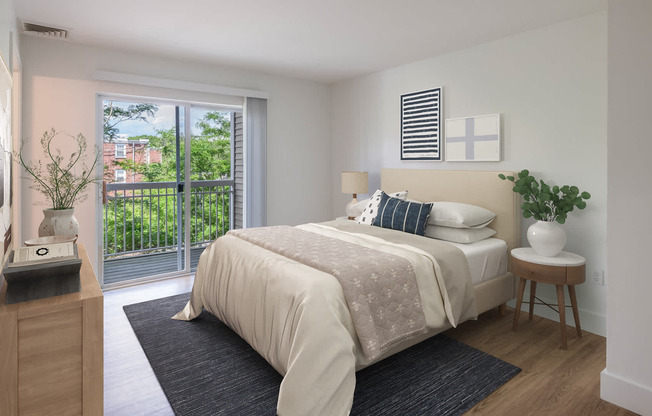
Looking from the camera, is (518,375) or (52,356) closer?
(52,356)

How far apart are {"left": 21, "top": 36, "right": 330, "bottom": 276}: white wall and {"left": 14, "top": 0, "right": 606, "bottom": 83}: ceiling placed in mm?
200

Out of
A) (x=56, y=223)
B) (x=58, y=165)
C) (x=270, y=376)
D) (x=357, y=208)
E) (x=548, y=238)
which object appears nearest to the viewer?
(x=270, y=376)

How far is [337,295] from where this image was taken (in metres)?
2.00

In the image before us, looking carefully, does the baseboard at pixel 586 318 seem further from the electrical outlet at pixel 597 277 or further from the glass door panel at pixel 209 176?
the glass door panel at pixel 209 176

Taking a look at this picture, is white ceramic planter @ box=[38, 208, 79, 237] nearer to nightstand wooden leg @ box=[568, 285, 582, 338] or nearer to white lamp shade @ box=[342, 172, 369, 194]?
white lamp shade @ box=[342, 172, 369, 194]

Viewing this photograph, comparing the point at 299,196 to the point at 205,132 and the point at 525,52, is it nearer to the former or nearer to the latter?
the point at 205,132

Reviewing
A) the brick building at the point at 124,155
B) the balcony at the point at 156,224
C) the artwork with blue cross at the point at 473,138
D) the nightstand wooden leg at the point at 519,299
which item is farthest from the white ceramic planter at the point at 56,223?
the artwork with blue cross at the point at 473,138

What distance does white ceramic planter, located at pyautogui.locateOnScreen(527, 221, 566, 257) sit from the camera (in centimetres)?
273

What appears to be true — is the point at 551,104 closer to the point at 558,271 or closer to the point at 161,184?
the point at 558,271

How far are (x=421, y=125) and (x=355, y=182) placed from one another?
0.99 m

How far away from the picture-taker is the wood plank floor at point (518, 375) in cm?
199

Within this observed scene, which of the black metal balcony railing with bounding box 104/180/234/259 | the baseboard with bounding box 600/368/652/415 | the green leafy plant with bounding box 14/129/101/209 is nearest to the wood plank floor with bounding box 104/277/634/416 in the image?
the baseboard with bounding box 600/368/652/415

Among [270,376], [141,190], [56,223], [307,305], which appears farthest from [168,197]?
[307,305]

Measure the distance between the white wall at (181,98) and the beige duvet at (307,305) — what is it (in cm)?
181
